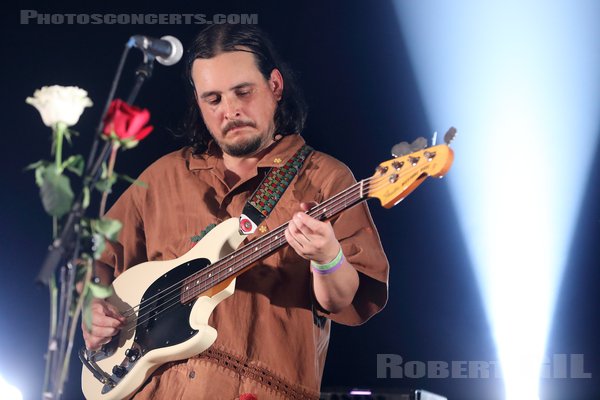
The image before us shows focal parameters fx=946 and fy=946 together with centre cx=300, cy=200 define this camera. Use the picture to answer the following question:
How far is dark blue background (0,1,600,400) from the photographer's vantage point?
376cm

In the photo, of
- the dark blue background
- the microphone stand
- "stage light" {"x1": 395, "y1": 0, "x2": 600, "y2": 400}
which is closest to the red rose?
the microphone stand

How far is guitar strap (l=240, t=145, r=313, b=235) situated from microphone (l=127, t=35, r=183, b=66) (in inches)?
35.7

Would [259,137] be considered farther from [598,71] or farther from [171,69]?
[598,71]

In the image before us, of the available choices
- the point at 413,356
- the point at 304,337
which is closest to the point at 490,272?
the point at 413,356

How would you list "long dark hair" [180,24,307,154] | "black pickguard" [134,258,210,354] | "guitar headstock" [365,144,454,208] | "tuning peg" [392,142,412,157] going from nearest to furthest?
"guitar headstock" [365,144,454,208], "tuning peg" [392,142,412,157], "black pickguard" [134,258,210,354], "long dark hair" [180,24,307,154]

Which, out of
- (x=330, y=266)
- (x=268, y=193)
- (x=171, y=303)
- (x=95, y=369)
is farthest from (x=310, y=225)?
(x=95, y=369)

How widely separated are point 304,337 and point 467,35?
1438 millimetres

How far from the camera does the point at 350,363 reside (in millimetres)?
3803

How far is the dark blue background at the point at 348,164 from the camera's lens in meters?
3.76

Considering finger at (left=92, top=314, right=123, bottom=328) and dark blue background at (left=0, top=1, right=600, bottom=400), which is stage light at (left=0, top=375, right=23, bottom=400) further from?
dark blue background at (left=0, top=1, right=600, bottom=400)

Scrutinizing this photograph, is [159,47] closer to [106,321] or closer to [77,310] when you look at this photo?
[77,310]

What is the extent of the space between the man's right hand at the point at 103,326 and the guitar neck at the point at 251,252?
0.88 feet

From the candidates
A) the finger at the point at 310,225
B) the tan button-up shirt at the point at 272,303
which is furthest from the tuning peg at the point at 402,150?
the tan button-up shirt at the point at 272,303

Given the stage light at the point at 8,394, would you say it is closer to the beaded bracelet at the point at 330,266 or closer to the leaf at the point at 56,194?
the beaded bracelet at the point at 330,266
